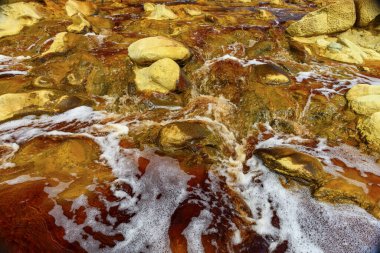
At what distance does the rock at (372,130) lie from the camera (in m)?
5.46

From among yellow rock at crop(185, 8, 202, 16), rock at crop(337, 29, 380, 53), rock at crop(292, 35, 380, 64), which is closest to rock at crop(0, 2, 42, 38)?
yellow rock at crop(185, 8, 202, 16)

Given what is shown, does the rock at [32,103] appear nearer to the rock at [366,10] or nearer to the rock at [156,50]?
the rock at [156,50]

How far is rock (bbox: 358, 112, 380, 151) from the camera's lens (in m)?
5.46

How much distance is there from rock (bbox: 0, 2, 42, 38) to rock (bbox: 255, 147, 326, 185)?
1081cm

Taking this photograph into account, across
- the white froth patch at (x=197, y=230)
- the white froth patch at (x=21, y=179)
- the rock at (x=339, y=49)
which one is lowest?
the white froth patch at (x=197, y=230)

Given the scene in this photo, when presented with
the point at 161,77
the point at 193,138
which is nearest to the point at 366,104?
the point at 193,138

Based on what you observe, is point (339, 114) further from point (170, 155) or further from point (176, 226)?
point (176, 226)

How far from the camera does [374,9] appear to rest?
945 centimetres

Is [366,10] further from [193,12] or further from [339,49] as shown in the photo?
[193,12]

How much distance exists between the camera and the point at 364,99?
623 cm

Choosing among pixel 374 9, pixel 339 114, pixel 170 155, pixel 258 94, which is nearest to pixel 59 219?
pixel 170 155

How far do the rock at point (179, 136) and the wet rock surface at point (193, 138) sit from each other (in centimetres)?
3

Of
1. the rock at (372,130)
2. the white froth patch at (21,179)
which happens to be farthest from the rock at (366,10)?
the white froth patch at (21,179)

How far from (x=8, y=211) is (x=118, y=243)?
1720 mm
